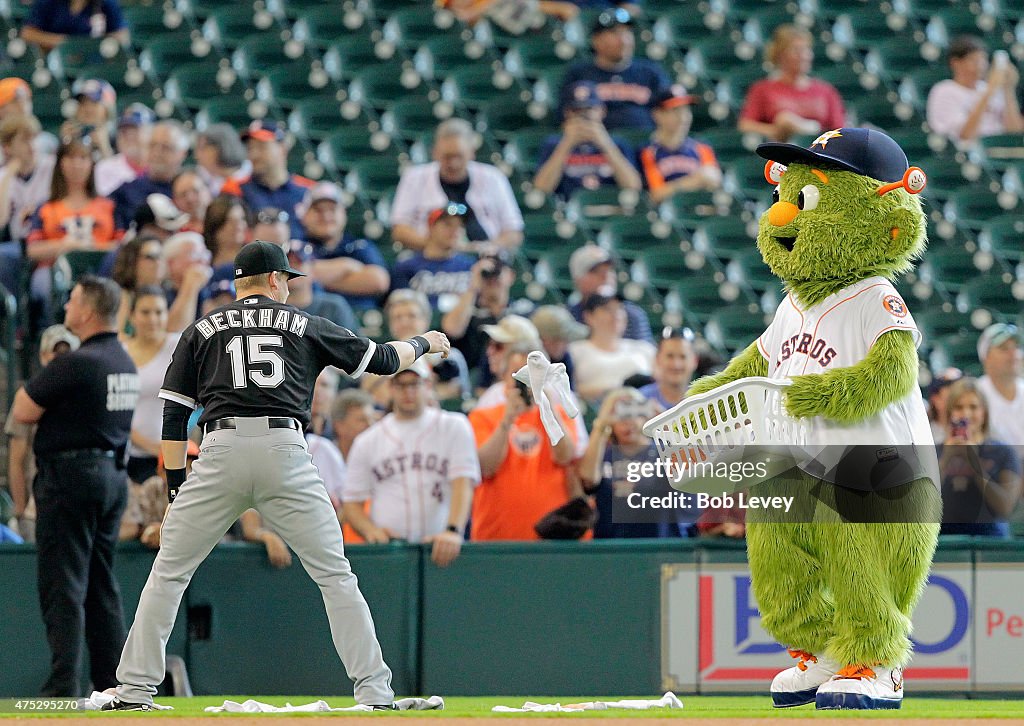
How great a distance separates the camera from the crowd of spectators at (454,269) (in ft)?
22.3

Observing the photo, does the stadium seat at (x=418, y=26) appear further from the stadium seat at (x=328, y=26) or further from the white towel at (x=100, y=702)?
the white towel at (x=100, y=702)

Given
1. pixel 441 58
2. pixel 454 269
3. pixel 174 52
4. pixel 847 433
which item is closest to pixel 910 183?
pixel 847 433

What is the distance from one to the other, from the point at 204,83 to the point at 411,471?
215 inches

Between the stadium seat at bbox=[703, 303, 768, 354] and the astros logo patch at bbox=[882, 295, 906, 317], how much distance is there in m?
4.47

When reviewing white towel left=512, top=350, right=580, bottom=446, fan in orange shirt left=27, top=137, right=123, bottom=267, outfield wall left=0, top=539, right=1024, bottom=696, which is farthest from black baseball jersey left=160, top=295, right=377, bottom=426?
fan in orange shirt left=27, top=137, right=123, bottom=267

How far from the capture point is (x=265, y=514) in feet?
17.1

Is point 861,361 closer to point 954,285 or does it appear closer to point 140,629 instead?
point 140,629

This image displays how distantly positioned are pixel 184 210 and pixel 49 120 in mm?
2783

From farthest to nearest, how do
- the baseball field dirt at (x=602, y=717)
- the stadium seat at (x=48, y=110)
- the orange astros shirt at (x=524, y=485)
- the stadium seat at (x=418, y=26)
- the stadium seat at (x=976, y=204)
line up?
the stadium seat at (x=418, y=26) → the stadium seat at (x=48, y=110) → the stadium seat at (x=976, y=204) → the orange astros shirt at (x=524, y=485) → the baseball field dirt at (x=602, y=717)

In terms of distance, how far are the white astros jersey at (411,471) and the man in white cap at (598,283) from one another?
7.17ft

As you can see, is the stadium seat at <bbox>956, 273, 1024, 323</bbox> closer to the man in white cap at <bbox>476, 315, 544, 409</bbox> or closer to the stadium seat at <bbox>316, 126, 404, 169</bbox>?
the man in white cap at <bbox>476, 315, 544, 409</bbox>

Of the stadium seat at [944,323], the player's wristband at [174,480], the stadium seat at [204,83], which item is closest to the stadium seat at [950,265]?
the stadium seat at [944,323]

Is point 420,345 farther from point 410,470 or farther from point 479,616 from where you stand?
point 479,616

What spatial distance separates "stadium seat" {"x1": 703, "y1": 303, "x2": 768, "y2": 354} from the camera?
955 cm
